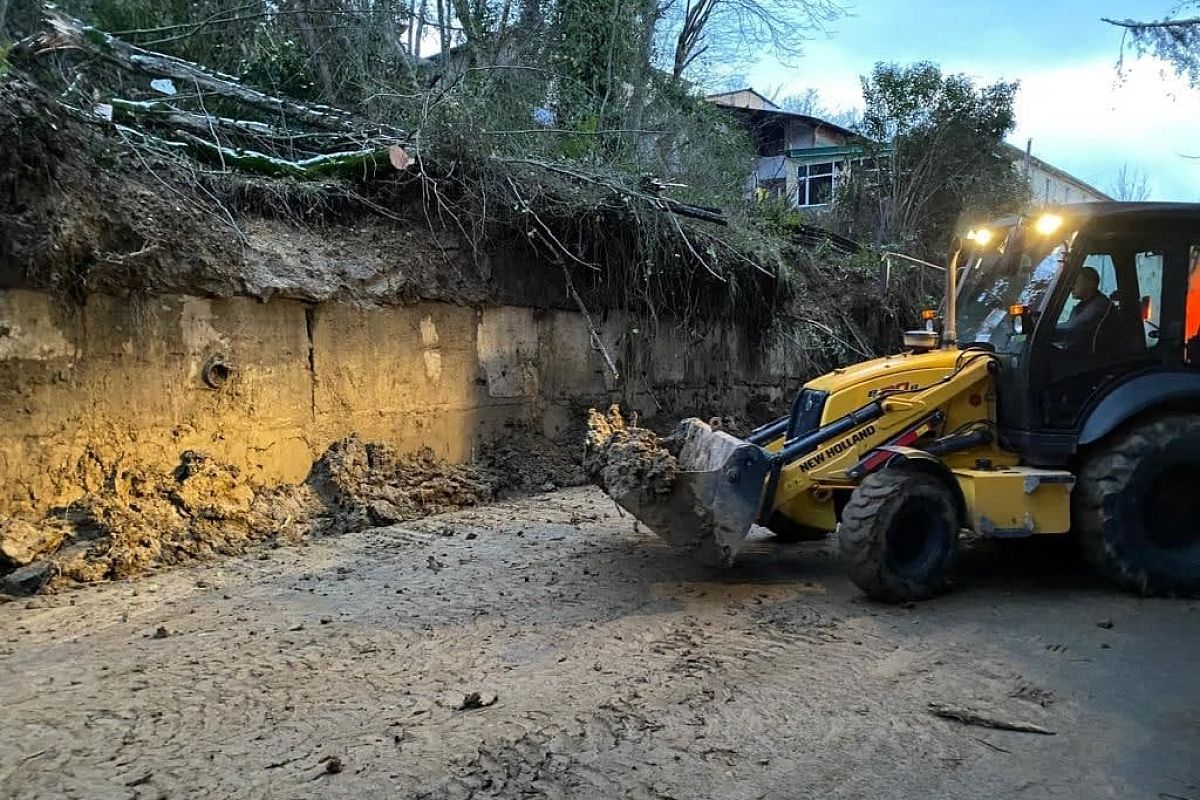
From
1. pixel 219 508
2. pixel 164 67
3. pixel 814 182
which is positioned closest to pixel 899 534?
pixel 219 508

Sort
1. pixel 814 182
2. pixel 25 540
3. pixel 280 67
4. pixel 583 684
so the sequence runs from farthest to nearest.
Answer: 1. pixel 814 182
2. pixel 280 67
3. pixel 25 540
4. pixel 583 684

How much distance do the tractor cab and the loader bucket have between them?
1.96 meters

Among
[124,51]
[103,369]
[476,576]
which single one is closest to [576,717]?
[476,576]

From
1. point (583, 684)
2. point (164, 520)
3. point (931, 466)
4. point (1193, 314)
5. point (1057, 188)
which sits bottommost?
point (583, 684)

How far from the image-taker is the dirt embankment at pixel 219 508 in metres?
5.91

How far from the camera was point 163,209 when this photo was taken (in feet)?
23.3

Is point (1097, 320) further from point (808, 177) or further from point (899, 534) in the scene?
point (808, 177)

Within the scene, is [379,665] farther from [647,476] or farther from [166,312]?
[166,312]

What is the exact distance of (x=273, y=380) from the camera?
7.61 m

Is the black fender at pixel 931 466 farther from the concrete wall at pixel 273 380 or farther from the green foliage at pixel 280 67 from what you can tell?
the green foliage at pixel 280 67

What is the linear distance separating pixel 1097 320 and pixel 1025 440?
918 mm

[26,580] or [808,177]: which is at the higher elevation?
[808,177]

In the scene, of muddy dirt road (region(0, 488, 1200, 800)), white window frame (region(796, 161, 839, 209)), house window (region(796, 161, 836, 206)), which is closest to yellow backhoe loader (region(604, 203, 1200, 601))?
muddy dirt road (region(0, 488, 1200, 800))

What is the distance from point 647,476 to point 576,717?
1.94 meters
